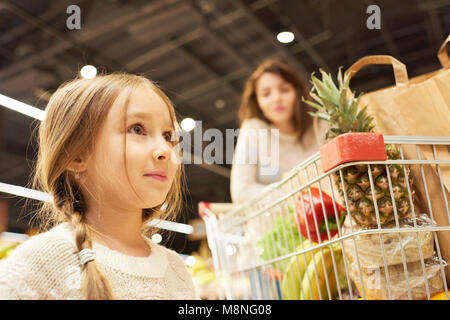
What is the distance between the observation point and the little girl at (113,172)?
719 mm

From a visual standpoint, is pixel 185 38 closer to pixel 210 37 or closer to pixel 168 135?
pixel 210 37

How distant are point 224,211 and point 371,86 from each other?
106 inches

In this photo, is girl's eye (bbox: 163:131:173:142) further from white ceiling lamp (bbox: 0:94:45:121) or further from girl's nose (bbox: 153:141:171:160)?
white ceiling lamp (bbox: 0:94:45:121)

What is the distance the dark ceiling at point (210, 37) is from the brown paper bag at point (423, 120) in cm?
166

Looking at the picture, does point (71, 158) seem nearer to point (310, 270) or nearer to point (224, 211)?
point (310, 270)

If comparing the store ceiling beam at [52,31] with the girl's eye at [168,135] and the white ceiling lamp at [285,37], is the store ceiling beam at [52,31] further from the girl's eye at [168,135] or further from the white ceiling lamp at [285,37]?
the white ceiling lamp at [285,37]

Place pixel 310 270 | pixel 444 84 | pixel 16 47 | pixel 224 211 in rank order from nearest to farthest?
pixel 444 84, pixel 310 270, pixel 224 211, pixel 16 47

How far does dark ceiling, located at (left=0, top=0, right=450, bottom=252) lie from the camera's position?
2900 millimetres

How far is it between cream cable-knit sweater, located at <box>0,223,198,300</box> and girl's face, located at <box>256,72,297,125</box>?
1.25 m

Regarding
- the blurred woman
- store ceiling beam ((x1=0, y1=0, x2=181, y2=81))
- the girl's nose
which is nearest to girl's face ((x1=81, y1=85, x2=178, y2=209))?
the girl's nose

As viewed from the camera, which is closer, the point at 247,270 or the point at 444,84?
the point at 444,84

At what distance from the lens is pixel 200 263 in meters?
3.04
